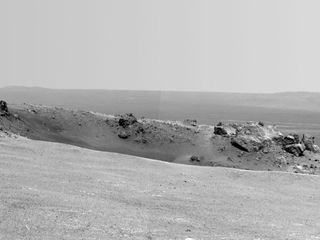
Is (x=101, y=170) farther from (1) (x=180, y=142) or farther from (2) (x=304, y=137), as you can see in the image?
Answer: (2) (x=304, y=137)

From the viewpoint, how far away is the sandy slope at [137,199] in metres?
8.37

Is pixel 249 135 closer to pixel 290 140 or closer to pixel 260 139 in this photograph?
pixel 260 139

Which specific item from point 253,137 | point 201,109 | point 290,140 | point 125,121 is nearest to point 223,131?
point 253,137

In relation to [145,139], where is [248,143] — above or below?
above

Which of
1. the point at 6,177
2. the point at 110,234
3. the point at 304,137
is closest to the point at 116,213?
the point at 110,234

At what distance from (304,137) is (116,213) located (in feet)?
47.7

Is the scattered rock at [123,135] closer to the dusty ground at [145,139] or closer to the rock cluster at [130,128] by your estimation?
the rock cluster at [130,128]

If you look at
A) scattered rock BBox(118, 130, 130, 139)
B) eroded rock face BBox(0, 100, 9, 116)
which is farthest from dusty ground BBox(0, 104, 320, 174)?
eroded rock face BBox(0, 100, 9, 116)

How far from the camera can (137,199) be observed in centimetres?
1063

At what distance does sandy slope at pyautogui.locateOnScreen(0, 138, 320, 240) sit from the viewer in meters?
8.37

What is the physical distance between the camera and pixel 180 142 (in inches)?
809

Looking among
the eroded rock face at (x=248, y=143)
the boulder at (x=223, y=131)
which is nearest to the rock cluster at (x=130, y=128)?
the boulder at (x=223, y=131)

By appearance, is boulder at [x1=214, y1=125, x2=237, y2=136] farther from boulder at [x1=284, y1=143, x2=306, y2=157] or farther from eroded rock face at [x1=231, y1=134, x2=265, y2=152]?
boulder at [x1=284, y1=143, x2=306, y2=157]

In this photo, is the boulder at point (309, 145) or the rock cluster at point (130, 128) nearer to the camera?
the rock cluster at point (130, 128)
